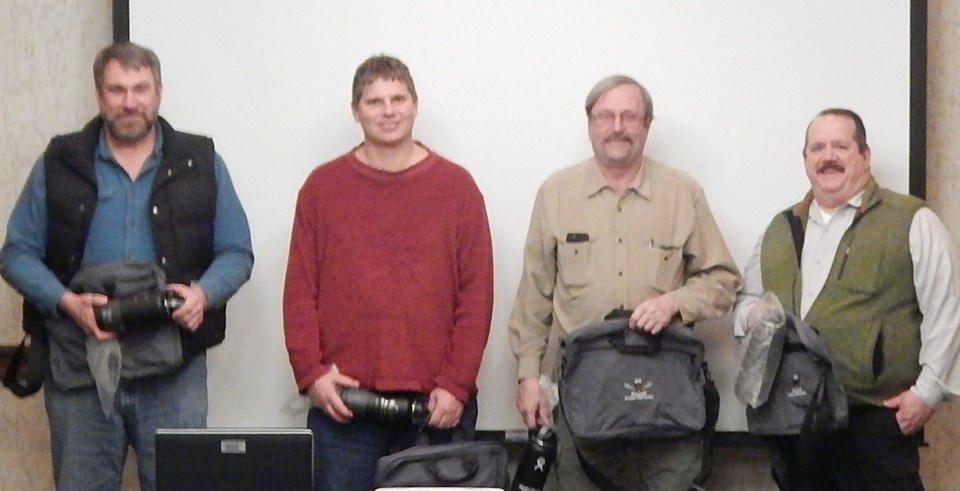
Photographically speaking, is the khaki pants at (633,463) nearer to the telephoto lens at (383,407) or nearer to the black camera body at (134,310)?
the telephoto lens at (383,407)

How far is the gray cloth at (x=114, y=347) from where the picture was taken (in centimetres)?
250

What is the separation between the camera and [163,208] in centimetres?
257

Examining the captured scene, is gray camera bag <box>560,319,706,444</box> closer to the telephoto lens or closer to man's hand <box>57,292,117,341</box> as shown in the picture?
the telephoto lens

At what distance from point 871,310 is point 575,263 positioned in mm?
708

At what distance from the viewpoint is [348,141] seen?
120 inches

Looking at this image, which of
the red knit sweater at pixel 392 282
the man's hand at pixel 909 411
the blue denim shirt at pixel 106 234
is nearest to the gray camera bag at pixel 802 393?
the man's hand at pixel 909 411

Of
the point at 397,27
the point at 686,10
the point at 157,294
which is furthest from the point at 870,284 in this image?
the point at 157,294

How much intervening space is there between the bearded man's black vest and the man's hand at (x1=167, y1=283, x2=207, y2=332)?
0.20ft

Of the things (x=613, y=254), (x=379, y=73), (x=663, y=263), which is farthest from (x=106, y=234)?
(x=663, y=263)

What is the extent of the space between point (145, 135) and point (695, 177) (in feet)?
4.77

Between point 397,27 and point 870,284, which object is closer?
point 870,284

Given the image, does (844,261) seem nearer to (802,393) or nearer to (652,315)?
(802,393)

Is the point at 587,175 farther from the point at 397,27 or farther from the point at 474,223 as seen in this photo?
the point at 397,27

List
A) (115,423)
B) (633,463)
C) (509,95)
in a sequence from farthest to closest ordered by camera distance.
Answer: (509,95)
(633,463)
(115,423)
